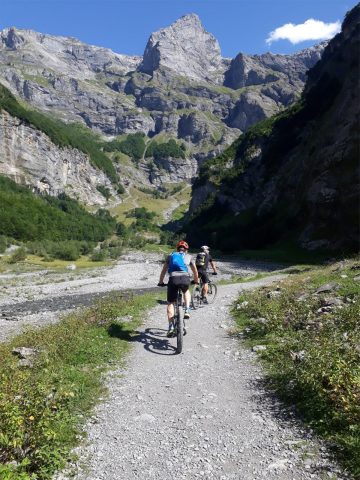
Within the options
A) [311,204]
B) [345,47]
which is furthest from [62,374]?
[345,47]

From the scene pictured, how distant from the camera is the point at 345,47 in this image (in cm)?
12800

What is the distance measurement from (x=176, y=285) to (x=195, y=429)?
678 centimetres

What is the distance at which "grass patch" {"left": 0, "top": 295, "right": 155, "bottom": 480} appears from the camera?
6.28m

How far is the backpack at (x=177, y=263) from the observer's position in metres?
14.4

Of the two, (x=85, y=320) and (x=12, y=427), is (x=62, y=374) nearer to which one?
(x=12, y=427)

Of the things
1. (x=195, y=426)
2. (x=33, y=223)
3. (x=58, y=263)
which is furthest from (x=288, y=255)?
(x=33, y=223)

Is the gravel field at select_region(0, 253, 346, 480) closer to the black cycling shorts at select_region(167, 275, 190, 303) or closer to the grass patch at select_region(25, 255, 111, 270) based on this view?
the black cycling shorts at select_region(167, 275, 190, 303)

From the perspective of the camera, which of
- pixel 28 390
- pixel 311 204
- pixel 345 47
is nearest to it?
pixel 28 390

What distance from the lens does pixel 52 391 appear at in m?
8.31

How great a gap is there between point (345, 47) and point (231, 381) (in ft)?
475

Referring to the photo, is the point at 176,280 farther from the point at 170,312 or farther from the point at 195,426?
the point at 195,426

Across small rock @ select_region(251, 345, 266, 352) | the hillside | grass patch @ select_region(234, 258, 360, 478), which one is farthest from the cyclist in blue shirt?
the hillside

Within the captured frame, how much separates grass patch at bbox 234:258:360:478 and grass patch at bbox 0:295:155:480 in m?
4.57

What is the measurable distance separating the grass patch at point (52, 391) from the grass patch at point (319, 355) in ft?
15.0
